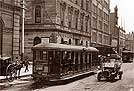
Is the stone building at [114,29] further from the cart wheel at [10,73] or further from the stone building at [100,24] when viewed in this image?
the cart wheel at [10,73]

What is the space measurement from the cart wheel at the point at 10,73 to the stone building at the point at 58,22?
10373 mm

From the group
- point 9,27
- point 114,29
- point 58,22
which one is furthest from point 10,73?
point 114,29

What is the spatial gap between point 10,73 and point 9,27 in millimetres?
8364

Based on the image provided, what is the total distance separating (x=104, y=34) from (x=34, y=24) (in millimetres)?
35404

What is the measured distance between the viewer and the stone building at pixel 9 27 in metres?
23.7

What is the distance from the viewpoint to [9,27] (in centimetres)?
2475

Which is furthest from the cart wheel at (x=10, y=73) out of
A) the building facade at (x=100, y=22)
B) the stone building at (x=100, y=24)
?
the building facade at (x=100, y=22)

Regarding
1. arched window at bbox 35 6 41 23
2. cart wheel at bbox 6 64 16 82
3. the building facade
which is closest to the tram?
cart wheel at bbox 6 64 16 82

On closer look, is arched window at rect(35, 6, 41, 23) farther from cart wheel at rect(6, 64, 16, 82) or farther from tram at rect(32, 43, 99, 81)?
cart wheel at rect(6, 64, 16, 82)

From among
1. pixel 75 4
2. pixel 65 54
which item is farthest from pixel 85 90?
pixel 75 4

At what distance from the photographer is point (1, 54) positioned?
2383 cm

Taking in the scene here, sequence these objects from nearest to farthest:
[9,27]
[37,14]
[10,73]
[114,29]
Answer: [10,73], [9,27], [37,14], [114,29]

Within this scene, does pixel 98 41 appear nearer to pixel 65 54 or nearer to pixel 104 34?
pixel 104 34

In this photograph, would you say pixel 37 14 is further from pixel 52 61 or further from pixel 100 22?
pixel 100 22
